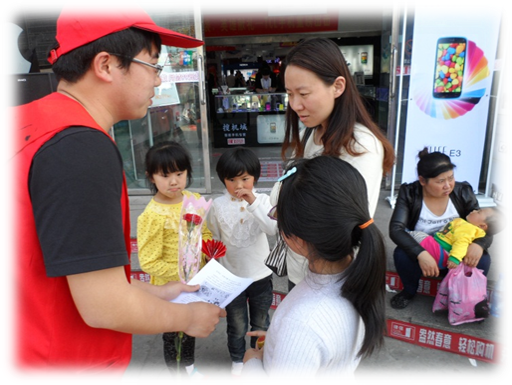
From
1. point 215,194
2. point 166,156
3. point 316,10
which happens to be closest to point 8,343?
point 166,156

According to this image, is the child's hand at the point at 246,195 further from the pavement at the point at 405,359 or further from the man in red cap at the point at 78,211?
the pavement at the point at 405,359

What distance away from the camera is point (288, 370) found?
107cm

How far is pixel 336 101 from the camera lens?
1.55 m

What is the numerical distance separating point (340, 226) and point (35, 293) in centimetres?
80

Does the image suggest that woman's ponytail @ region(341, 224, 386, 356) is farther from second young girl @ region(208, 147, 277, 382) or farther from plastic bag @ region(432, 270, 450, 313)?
plastic bag @ region(432, 270, 450, 313)

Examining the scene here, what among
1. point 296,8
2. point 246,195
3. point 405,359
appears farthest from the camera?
point 296,8

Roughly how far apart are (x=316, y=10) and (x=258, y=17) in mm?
1649

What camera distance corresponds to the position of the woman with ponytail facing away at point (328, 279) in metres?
1.07

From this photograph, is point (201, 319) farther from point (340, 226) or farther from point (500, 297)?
point (500, 297)

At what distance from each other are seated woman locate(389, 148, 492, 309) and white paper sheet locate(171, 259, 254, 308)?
1.75 m

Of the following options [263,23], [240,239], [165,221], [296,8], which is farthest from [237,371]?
[263,23]

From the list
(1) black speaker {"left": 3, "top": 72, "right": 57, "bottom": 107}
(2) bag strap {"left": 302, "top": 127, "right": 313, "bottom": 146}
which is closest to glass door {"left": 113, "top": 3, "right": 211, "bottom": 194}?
(1) black speaker {"left": 3, "top": 72, "right": 57, "bottom": 107}

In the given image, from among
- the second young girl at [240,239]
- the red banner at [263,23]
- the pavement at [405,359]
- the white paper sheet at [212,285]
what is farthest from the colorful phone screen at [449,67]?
the red banner at [263,23]

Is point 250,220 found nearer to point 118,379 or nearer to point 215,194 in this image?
point 118,379
